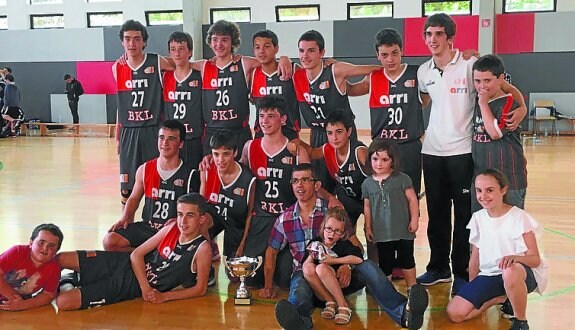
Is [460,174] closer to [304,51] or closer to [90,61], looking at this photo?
[304,51]

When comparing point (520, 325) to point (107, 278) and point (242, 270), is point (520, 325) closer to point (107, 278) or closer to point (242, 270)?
point (242, 270)

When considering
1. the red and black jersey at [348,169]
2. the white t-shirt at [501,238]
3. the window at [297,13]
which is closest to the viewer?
A: the white t-shirt at [501,238]

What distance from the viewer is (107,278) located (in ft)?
12.7

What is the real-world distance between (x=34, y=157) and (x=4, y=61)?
7144mm

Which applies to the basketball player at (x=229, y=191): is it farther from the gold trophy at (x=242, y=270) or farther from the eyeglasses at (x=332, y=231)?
the eyeglasses at (x=332, y=231)

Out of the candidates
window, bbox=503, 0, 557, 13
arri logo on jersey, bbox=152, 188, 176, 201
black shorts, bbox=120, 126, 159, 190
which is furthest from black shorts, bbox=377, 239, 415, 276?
window, bbox=503, 0, 557, 13

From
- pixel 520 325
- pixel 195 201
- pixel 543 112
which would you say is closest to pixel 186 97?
pixel 195 201

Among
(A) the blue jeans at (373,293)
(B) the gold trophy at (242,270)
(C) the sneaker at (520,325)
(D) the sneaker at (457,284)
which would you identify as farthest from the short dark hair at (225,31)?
(C) the sneaker at (520,325)

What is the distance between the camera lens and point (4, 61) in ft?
56.7

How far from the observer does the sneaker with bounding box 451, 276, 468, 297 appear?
13.0ft

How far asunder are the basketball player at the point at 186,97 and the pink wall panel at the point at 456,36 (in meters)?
10.7

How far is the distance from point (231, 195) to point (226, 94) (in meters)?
0.87

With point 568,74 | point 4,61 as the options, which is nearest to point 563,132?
point 568,74

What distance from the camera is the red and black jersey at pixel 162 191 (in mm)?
4289
